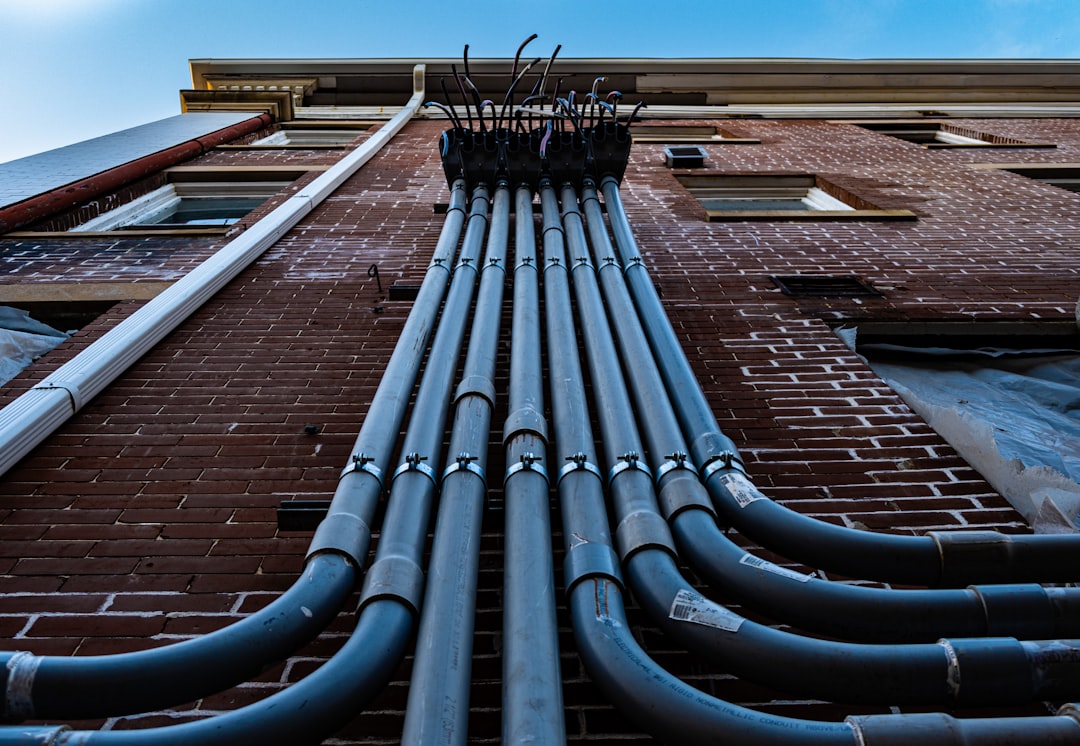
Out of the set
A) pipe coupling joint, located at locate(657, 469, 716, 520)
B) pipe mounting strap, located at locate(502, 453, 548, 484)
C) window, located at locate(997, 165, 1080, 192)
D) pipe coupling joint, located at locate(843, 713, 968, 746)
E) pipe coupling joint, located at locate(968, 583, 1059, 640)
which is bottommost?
pipe coupling joint, located at locate(843, 713, 968, 746)

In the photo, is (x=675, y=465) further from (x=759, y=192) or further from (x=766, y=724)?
(x=759, y=192)

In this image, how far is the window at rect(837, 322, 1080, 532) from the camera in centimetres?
265

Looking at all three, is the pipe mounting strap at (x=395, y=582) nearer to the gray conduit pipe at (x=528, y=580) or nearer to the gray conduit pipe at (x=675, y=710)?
the gray conduit pipe at (x=528, y=580)

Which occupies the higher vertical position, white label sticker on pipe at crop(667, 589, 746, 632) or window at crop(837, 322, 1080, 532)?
window at crop(837, 322, 1080, 532)

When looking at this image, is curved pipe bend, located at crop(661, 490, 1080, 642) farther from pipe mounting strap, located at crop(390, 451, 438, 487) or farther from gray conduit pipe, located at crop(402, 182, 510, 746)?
pipe mounting strap, located at crop(390, 451, 438, 487)

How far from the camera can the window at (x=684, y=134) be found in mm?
9312

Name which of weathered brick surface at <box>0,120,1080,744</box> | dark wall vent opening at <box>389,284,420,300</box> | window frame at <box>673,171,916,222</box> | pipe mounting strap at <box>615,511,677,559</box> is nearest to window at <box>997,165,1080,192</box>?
weathered brick surface at <box>0,120,1080,744</box>

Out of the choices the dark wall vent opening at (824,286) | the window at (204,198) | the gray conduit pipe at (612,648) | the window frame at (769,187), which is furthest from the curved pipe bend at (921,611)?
the window at (204,198)

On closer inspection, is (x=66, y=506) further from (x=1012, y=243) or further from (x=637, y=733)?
(x=1012, y=243)

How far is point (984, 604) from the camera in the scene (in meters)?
1.82

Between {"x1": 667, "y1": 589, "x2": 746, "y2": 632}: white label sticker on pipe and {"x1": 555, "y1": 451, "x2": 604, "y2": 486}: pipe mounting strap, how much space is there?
611 millimetres

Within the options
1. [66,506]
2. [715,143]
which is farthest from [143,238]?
[715,143]

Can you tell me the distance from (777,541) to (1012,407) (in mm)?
2392

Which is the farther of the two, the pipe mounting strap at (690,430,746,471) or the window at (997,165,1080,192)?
the window at (997,165,1080,192)
